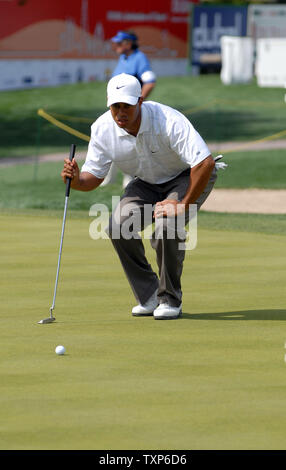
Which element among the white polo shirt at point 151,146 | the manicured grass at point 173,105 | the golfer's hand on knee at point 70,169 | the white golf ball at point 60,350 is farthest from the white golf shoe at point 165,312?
the manicured grass at point 173,105

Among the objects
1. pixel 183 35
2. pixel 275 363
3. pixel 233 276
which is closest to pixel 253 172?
→ pixel 233 276

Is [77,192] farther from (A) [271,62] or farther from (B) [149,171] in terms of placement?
(A) [271,62]

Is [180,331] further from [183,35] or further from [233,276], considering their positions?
[183,35]

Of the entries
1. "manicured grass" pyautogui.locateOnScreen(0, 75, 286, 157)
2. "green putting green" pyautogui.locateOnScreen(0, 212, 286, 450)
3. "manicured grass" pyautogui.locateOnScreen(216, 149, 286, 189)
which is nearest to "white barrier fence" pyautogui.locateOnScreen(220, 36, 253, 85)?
"manicured grass" pyautogui.locateOnScreen(0, 75, 286, 157)

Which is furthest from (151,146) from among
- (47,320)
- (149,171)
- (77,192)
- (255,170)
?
(255,170)

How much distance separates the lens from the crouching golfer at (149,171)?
23.7 feet

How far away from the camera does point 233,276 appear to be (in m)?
9.21

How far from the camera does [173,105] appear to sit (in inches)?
1270

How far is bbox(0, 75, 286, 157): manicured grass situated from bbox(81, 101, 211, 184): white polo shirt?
1455 cm

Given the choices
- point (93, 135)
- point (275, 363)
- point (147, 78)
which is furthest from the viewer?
point (147, 78)

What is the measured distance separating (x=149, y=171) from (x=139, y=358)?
1735 mm

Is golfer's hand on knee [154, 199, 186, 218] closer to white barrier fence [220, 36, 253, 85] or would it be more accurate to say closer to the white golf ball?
the white golf ball

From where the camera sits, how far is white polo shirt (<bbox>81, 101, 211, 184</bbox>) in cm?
726

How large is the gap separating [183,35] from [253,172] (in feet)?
85.6
